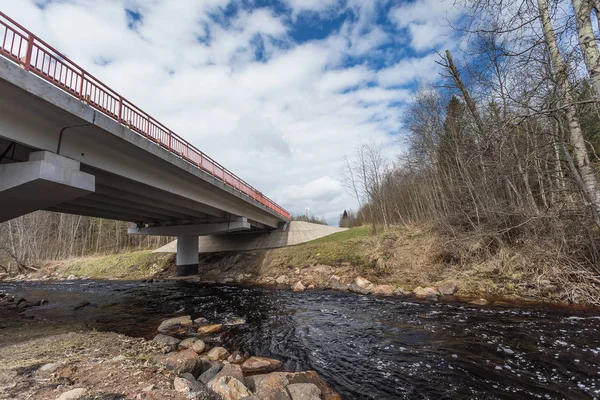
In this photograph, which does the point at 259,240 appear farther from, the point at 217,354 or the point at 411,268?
the point at 217,354

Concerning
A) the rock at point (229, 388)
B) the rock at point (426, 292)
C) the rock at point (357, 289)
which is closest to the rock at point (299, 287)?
the rock at point (357, 289)

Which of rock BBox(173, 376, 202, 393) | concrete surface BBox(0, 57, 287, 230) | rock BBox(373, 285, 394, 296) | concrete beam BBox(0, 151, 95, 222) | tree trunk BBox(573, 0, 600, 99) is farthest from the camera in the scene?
rock BBox(373, 285, 394, 296)

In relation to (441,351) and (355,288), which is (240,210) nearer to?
(355,288)

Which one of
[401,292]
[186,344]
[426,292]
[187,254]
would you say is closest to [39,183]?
[186,344]

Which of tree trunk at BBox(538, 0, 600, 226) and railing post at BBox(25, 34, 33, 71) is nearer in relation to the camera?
→ tree trunk at BBox(538, 0, 600, 226)

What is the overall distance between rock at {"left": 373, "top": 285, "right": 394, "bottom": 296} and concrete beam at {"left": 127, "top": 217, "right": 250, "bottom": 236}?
43.3ft

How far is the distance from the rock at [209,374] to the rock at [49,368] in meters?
2.44

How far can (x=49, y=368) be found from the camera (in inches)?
192

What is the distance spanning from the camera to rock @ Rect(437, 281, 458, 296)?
12242 mm

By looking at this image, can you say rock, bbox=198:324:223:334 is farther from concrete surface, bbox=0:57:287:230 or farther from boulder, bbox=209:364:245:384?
concrete surface, bbox=0:57:287:230

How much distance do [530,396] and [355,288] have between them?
10747mm

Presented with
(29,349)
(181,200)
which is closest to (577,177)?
(29,349)

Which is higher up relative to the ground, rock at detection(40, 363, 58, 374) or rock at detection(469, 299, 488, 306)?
rock at detection(40, 363, 58, 374)

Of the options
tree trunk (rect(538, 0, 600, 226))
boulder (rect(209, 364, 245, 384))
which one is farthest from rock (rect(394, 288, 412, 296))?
boulder (rect(209, 364, 245, 384))
